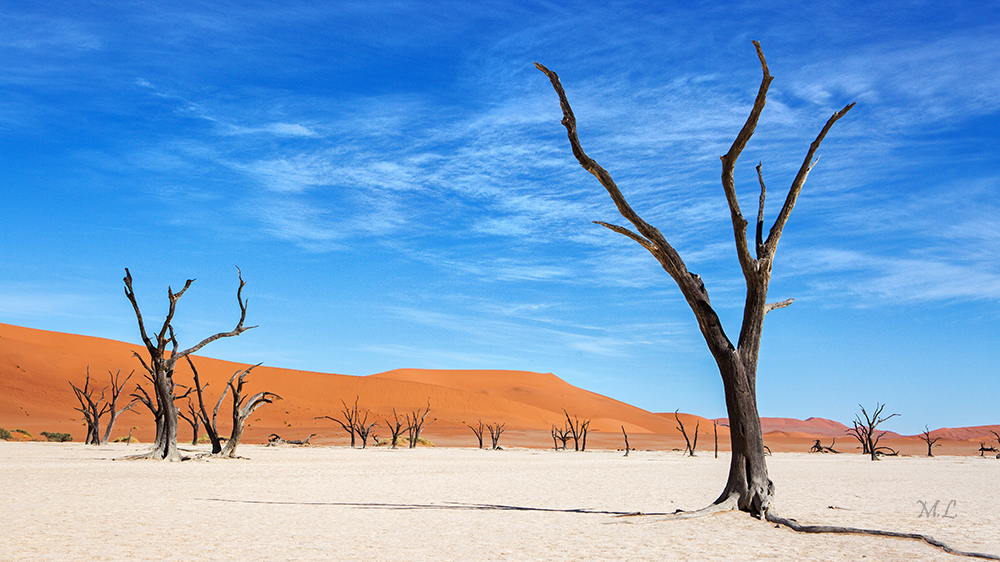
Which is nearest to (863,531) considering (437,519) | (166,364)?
(437,519)

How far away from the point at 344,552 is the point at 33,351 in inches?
3197

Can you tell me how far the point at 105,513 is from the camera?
985 cm

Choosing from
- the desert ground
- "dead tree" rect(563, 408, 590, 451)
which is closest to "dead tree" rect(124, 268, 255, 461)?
the desert ground

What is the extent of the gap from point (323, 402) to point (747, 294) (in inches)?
3245

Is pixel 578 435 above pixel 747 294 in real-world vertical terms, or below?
below

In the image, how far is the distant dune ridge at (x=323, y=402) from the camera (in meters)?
61.3

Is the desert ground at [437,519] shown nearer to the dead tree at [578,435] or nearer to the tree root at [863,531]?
the tree root at [863,531]

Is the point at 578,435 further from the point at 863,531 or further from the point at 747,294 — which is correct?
the point at 863,531

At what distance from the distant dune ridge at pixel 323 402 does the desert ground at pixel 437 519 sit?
116ft

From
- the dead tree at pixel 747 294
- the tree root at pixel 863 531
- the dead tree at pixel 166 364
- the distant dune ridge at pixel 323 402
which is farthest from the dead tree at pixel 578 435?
the tree root at pixel 863 531

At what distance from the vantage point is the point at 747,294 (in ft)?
33.4

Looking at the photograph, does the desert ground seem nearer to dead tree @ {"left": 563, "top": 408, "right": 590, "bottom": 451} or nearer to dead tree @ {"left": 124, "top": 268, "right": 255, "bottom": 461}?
dead tree @ {"left": 124, "top": 268, "right": 255, "bottom": 461}

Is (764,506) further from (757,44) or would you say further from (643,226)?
(757,44)

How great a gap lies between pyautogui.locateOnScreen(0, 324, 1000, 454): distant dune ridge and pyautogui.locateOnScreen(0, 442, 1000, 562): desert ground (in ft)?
116
